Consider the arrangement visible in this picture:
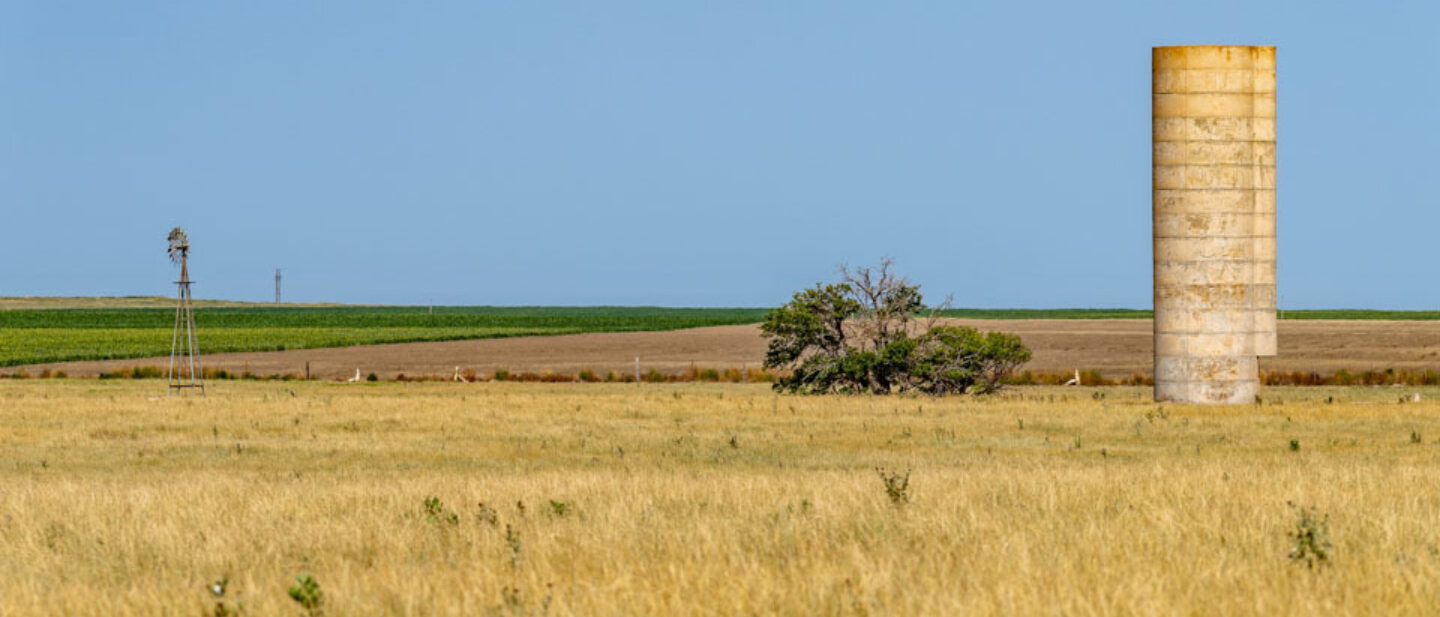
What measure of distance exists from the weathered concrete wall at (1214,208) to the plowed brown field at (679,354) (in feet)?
95.4

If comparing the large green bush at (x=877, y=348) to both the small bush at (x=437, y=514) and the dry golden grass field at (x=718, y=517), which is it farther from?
the small bush at (x=437, y=514)

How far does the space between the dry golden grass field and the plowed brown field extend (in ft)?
140

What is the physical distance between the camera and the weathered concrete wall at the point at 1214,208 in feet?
147

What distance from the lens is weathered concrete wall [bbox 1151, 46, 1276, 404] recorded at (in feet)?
147

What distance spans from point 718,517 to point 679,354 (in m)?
85.3

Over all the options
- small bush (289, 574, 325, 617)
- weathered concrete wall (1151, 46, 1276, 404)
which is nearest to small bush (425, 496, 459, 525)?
small bush (289, 574, 325, 617)

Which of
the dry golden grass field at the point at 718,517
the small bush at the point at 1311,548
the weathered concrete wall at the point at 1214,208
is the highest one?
the weathered concrete wall at the point at 1214,208

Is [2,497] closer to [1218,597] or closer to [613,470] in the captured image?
[613,470]

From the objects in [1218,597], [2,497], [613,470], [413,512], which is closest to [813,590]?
[1218,597]

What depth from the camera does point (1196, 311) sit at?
45688 millimetres

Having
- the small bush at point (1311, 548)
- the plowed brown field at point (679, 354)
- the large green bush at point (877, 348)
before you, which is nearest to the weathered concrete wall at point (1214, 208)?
the large green bush at point (877, 348)

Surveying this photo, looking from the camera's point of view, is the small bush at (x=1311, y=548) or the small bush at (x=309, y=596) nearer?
the small bush at (x=309, y=596)

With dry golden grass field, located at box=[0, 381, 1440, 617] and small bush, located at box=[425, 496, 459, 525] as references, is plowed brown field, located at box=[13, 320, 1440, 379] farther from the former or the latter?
small bush, located at box=[425, 496, 459, 525]

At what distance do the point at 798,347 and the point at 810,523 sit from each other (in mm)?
36829
